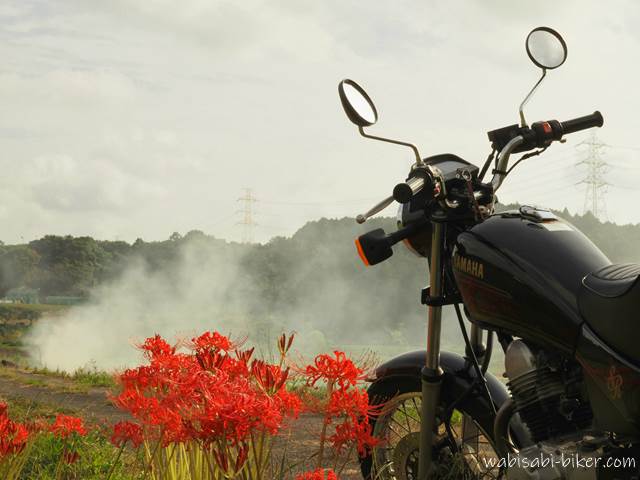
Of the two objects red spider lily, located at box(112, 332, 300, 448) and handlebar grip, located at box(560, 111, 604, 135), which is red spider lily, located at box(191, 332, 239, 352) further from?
handlebar grip, located at box(560, 111, 604, 135)

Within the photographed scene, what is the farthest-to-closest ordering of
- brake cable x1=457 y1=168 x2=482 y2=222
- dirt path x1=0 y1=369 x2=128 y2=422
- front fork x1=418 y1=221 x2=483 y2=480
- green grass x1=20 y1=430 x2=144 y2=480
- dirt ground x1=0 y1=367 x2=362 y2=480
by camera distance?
dirt path x1=0 y1=369 x2=128 y2=422 → dirt ground x1=0 y1=367 x2=362 y2=480 → green grass x1=20 y1=430 x2=144 y2=480 → front fork x1=418 y1=221 x2=483 y2=480 → brake cable x1=457 y1=168 x2=482 y2=222

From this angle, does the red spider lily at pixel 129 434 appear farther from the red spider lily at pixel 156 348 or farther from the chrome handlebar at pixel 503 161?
the chrome handlebar at pixel 503 161

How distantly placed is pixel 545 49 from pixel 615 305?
1.46m

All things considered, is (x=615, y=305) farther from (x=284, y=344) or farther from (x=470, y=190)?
(x=284, y=344)

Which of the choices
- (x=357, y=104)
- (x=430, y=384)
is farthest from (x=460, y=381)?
(x=357, y=104)

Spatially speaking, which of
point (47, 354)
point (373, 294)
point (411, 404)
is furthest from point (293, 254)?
point (411, 404)

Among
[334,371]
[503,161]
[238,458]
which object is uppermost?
[503,161]

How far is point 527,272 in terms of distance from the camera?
2654mm

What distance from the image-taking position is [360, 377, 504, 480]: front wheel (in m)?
3.16

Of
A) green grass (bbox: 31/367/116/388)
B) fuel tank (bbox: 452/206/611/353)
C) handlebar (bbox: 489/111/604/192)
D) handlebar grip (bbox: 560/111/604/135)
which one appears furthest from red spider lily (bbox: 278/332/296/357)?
green grass (bbox: 31/367/116/388)

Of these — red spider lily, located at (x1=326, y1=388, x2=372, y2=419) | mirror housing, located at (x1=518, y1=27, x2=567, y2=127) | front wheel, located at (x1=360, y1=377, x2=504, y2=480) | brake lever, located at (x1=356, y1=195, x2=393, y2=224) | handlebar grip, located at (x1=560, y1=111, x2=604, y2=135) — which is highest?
mirror housing, located at (x1=518, y1=27, x2=567, y2=127)

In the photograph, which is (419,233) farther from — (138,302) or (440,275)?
(138,302)

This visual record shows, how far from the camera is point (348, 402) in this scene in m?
2.47

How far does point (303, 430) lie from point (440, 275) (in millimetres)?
4108
